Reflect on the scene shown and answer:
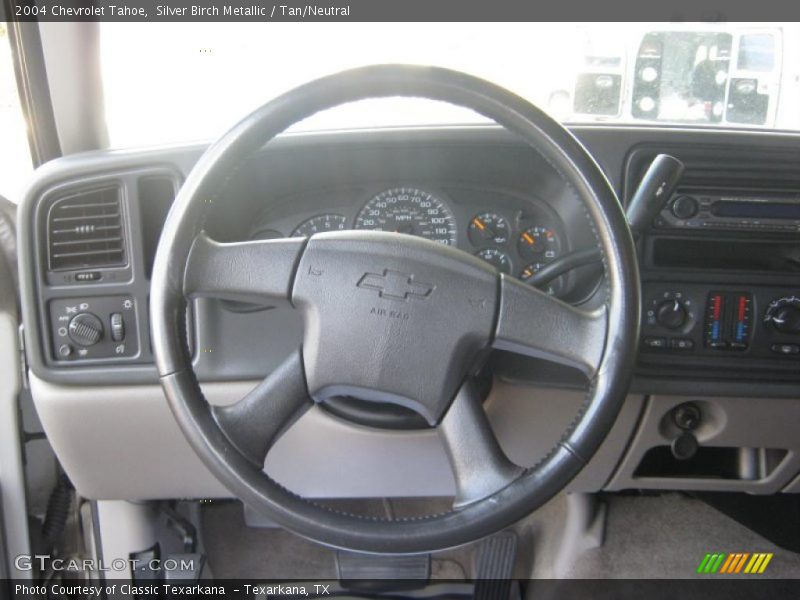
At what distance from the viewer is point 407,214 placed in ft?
4.21

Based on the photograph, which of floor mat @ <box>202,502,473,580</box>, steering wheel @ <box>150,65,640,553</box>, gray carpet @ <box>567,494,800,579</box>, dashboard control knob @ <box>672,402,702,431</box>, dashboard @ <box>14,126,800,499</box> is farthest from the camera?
floor mat @ <box>202,502,473,580</box>

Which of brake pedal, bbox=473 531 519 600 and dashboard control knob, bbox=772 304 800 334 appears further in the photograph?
brake pedal, bbox=473 531 519 600

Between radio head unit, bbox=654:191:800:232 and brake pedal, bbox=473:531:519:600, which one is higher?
radio head unit, bbox=654:191:800:232

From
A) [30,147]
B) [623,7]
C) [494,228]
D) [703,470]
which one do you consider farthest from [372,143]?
[703,470]

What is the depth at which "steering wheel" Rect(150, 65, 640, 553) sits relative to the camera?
872mm

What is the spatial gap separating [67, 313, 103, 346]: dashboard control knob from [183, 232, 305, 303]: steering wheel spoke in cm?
41

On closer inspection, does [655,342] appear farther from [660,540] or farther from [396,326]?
[660,540]

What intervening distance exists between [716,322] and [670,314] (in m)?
0.08

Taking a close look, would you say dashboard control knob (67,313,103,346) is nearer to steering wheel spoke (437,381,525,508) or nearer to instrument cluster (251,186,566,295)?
instrument cluster (251,186,566,295)

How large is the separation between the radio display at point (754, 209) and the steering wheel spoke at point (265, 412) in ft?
2.47

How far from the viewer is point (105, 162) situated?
3.99 feet

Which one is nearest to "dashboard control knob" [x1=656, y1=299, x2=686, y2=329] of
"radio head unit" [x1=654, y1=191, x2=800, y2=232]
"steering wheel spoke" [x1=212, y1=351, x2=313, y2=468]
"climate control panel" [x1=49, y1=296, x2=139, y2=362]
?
"radio head unit" [x1=654, y1=191, x2=800, y2=232]

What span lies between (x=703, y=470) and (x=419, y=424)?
0.66m

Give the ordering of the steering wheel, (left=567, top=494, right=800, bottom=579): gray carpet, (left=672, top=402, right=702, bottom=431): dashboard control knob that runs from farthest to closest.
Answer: (left=567, top=494, right=800, bottom=579): gray carpet < (left=672, top=402, right=702, bottom=431): dashboard control knob < the steering wheel
